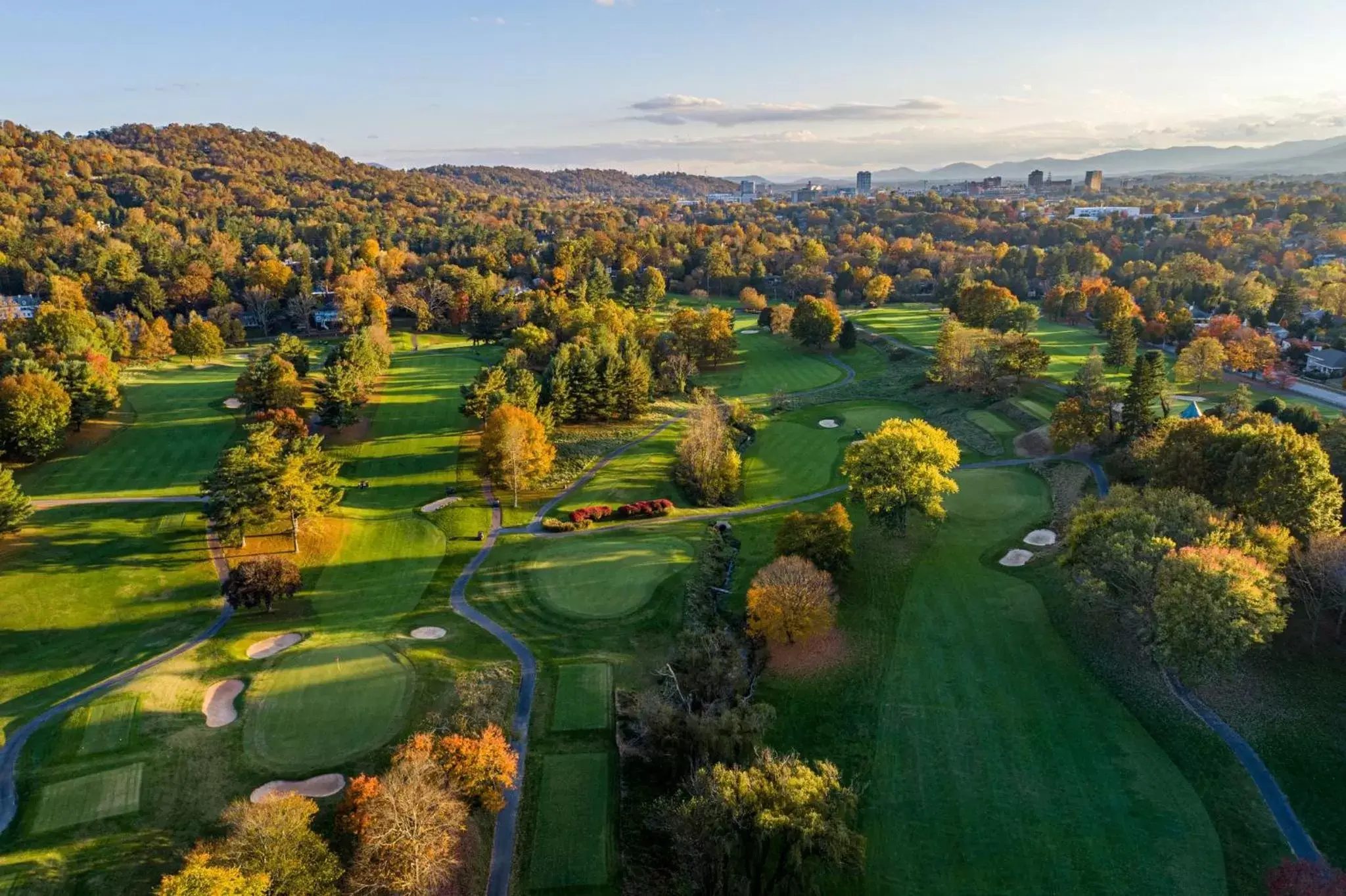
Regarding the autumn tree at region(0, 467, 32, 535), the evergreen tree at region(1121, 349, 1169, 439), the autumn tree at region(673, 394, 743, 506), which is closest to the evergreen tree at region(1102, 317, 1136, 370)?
the evergreen tree at region(1121, 349, 1169, 439)

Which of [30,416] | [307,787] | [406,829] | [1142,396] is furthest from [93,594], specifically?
[1142,396]

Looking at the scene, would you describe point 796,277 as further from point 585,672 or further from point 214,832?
point 214,832

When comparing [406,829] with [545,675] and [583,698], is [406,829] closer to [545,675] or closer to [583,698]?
[583,698]

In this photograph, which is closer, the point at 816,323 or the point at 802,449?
the point at 802,449

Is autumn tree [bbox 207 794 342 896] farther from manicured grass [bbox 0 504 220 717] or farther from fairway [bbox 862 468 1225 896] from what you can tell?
manicured grass [bbox 0 504 220 717]

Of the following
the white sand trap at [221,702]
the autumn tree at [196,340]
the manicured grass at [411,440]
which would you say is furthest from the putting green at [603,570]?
the autumn tree at [196,340]

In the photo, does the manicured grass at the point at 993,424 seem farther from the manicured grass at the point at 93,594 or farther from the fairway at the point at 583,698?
the manicured grass at the point at 93,594

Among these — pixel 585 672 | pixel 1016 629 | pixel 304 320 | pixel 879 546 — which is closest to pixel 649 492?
pixel 879 546
